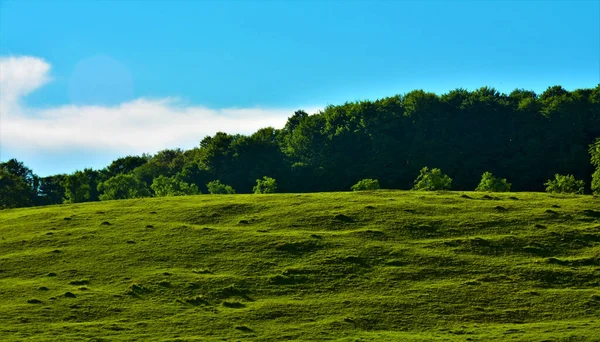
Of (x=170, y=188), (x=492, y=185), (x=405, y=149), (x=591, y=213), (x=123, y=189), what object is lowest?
(x=591, y=213)

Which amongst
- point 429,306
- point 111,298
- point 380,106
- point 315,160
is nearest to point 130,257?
point 111,298

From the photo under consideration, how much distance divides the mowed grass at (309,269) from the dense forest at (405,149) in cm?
3943

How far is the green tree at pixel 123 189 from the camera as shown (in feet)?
321

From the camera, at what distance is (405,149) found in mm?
104312

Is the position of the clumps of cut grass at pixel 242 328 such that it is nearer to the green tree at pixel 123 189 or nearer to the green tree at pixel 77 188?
the green tree at pixel 123 189

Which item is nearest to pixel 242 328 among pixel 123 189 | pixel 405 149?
pixel 123 189

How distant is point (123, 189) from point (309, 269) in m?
59.1

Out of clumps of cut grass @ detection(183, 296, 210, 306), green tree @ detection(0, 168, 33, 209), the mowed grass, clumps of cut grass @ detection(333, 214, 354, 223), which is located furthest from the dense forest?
clumps of cut grass @ detection(183, 296, 210, 306)

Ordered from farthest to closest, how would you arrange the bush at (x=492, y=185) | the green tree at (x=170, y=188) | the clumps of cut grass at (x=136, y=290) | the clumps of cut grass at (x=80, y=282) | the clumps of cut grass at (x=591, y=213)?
the green tree at (x=170, y=188)
the bush at (x=492, y=185)
the clumps of cut grass at (x=591, y=213)
the clumps of cut grass at (x=80, y=282)
the clumps of cut grass at (x=136, y=290)

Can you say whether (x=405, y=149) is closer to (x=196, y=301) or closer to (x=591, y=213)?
(x=591, y=213)

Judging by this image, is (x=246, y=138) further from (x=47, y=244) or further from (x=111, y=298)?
(x=111, y=298)

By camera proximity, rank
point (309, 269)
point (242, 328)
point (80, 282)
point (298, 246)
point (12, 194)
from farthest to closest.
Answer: point (12, 194), point (298, 246), point (309, 269), point (80, 282), point (242, 328)

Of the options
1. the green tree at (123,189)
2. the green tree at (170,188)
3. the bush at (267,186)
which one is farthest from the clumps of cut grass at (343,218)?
the green tree at (123,189)

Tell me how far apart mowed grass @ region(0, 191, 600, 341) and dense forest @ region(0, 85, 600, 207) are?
39433mm
